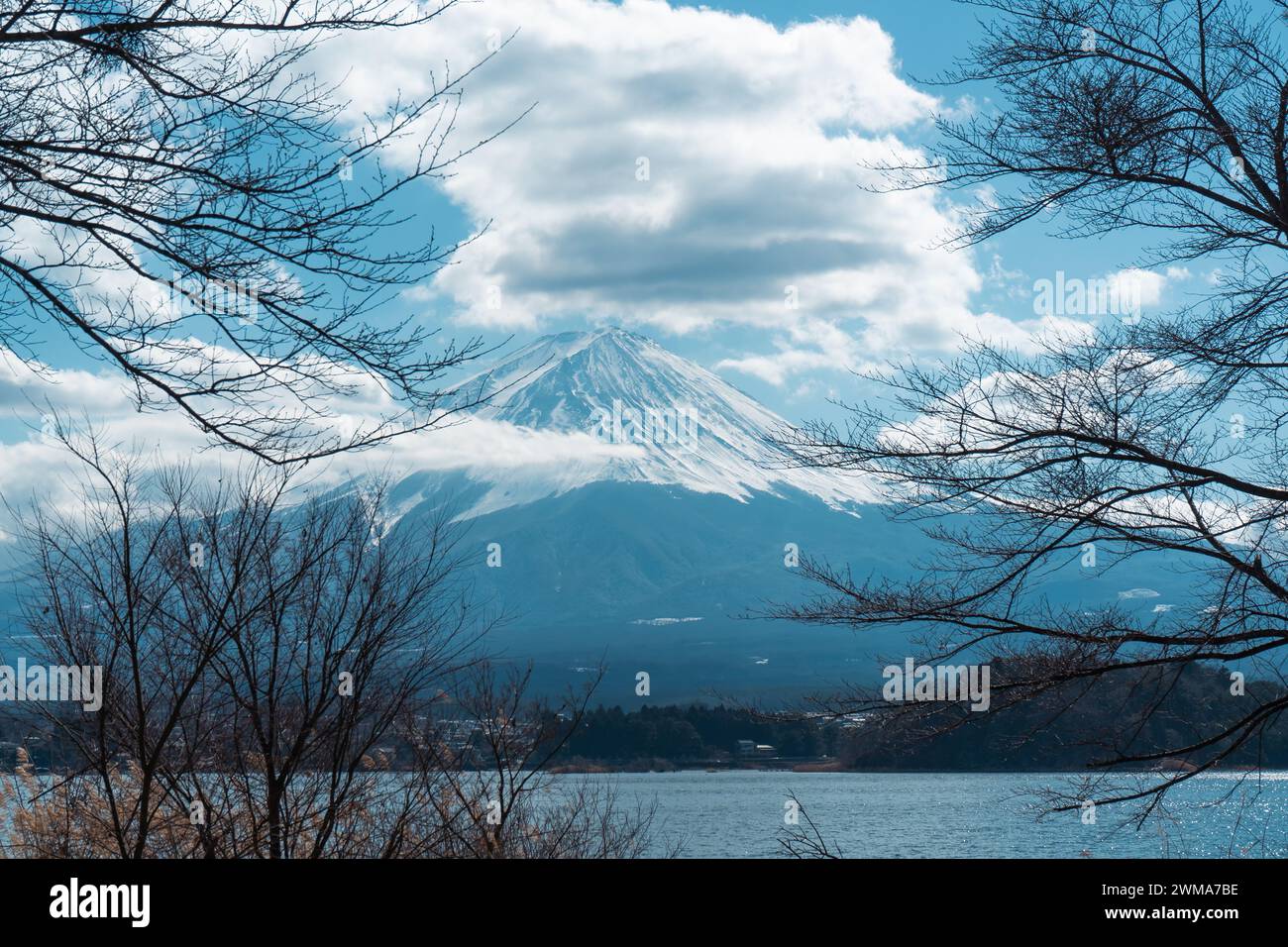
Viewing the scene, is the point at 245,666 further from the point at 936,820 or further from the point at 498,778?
the point at 936,820

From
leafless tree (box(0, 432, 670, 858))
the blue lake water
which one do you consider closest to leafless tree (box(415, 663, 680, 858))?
leafless tree (box(0, 432, 670, 858))

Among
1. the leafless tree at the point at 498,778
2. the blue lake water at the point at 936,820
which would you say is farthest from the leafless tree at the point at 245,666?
the blue lake water at the point at 936,820

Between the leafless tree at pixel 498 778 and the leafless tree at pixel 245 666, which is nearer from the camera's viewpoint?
the leafless tree at pixel 245 666

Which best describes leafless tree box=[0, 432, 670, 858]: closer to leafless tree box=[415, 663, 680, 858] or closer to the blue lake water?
leafless tree box=[415, 663, 680, 858]

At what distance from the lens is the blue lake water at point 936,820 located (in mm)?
16625

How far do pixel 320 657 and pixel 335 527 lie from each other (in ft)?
3.35

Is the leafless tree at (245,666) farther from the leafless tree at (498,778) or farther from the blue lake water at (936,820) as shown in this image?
the blue lake water at (936,820)

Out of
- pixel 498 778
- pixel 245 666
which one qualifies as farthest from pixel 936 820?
pixel 245 666

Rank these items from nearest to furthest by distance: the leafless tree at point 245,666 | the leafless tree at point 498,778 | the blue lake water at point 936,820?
the leafless tree at point 245,666 < the leafless tree at point 498,778 < the blue lake water at point 936,820

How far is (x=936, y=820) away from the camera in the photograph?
4372cm

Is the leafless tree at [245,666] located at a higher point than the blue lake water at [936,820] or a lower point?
higher
